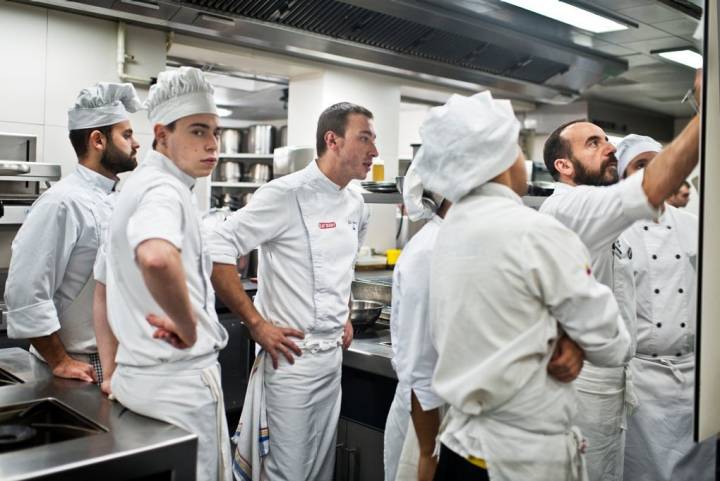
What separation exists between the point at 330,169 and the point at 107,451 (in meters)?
1.34

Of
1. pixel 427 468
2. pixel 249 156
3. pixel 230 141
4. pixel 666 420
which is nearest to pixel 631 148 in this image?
pixel 666 420

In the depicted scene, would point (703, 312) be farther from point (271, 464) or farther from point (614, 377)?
point (271, 464)

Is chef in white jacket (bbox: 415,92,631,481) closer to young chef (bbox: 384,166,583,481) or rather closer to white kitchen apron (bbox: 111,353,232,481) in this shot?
young chef (bbox: 384,166,583,481)

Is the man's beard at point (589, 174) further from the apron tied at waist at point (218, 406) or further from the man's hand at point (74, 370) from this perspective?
the man's hand at point (74, 370)

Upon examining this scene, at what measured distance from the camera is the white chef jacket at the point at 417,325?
171 centimetres

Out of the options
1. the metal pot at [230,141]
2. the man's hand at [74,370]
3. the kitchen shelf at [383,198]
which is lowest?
the man's hand at [74,370]

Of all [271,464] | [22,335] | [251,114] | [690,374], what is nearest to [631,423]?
[690,374]

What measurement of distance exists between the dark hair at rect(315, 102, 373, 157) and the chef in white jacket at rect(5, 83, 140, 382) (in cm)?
67

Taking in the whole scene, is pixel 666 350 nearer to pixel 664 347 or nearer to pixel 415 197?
pixel 664 347

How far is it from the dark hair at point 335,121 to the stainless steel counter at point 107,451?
46.9 inches

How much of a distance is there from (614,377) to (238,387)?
2339 millimetres

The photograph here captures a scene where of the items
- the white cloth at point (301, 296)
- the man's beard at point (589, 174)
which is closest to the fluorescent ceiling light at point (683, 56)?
the man's beard at point (589, 174)

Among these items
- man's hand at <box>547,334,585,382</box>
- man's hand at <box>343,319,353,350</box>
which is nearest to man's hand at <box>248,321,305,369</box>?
man's hand at <box>343,319,353,350</box>

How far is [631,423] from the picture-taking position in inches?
95.3
